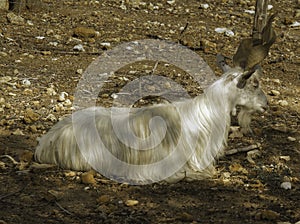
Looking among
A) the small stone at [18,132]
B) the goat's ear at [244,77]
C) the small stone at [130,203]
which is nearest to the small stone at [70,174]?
the small stone at [130,203]

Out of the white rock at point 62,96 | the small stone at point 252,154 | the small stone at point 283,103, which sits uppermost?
the small stone at point 283,103

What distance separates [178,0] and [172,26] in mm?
1751

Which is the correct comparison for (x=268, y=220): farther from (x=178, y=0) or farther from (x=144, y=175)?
(x=178, y=0)

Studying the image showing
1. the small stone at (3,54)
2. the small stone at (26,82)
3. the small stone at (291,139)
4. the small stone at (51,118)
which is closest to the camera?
the small stone at (291,139)

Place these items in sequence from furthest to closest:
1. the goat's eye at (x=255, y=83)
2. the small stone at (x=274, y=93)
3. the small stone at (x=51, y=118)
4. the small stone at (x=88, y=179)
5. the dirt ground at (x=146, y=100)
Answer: the small stone at (x=274, y=93) → the small stone at (x=51, y=118) → the goat's eye at (x=255, y=83) → the small stone at (x=88, y=179) → the dirt ground at (x=146, y=100)

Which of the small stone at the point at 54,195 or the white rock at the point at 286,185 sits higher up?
the white rock at the point at 286,185

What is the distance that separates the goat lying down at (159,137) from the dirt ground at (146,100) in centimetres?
14

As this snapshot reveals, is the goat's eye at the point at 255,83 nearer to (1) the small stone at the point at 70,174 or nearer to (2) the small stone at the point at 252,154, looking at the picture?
(2) the small stone at the point at 252,154

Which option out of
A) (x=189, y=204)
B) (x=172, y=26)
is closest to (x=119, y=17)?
(x=172, y=26)

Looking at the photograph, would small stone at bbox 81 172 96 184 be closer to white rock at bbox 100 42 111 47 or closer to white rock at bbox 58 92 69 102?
white rock at bbox 58 92 69 102

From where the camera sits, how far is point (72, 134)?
5391mm

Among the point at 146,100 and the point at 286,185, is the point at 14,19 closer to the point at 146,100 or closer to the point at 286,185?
the point at 146,100

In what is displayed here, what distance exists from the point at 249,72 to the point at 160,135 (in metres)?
0.92

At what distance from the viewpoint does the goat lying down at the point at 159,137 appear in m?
5.35
